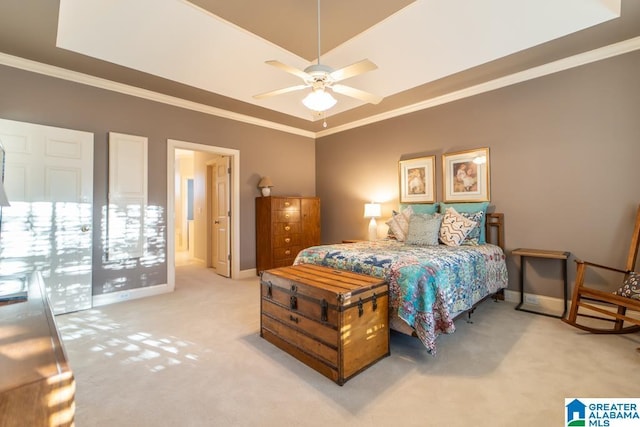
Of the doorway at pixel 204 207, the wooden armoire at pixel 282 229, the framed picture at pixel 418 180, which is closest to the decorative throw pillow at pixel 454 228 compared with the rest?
the framed picture at pixel 418 180

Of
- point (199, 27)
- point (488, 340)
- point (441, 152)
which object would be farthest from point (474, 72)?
point (199, 27)

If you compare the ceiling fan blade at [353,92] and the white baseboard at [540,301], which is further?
the white baseboard at [540,301]

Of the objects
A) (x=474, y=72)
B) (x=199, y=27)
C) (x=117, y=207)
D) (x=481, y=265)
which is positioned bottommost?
(x=481, y=265)

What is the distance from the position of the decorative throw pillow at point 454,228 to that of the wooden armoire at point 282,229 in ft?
8.22

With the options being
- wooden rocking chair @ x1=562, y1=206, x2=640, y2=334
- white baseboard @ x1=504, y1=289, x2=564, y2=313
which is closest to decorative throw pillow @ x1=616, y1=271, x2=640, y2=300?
wooden rocking chair @ x1=562, y1=206, x2=640, y2=334

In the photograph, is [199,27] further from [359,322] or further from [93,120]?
[359,322]

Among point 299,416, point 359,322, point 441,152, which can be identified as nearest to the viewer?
point 299,416

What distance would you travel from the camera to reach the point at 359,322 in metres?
2.01

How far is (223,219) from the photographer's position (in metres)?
5.15

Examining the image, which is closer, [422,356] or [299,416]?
[299,416]

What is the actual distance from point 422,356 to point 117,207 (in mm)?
3892

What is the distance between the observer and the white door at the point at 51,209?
2.94 metres

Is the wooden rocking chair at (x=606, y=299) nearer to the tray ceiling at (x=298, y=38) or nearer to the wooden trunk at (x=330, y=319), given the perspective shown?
the wooden trunk at (x=330, y=319)

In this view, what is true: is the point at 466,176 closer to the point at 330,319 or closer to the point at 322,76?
the point at 322,76
